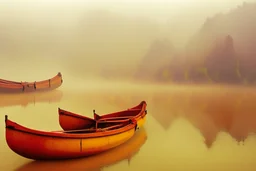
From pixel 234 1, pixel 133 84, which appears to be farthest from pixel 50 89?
pixel 234 1

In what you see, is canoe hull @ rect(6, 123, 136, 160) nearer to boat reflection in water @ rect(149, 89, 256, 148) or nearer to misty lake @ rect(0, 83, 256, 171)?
misty lake @ rect(0, 83, 256, 171)

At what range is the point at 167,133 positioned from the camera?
4859mm

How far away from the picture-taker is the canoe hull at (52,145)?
3.03m

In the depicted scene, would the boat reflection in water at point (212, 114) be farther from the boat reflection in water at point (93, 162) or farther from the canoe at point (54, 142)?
the canoe at point (54, 142)

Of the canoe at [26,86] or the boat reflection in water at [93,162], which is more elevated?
the canoe at [26,86]

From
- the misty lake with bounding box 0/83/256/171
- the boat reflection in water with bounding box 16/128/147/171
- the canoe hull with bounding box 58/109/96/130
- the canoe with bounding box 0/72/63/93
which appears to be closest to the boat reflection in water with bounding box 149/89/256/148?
the misty lake with bounding box 0/83/256/171

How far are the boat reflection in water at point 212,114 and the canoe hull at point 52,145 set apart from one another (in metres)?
1.77

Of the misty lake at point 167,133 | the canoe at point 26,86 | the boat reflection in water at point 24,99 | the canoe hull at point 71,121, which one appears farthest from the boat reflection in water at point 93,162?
the canoe at point 26,86

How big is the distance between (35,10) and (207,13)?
29.7 ft

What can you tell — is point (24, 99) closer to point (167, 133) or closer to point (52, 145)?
point (167, 133)

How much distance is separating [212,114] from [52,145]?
4345 mm

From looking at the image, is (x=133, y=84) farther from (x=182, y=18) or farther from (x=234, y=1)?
(x=234, y=1)

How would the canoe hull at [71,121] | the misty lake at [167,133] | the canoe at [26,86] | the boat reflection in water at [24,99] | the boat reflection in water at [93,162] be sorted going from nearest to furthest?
the boat reflection in water at [93,162] → the misty lake at [167,133] → the canoe hull at [71,121] → the boat reflection in water at [24,99] → the canoe at [26,86]

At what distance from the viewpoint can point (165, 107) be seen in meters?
7.33
